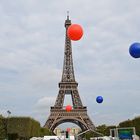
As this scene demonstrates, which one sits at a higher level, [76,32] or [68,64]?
[68,64]

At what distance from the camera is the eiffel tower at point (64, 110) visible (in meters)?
72.8

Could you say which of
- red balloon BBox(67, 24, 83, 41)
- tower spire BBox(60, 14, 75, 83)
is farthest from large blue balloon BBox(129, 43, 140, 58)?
tower spire BBox(60, 14, 75, 83)

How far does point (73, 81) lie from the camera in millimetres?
77312

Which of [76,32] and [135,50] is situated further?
[76,32]

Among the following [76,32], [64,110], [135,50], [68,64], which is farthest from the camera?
[68,64]

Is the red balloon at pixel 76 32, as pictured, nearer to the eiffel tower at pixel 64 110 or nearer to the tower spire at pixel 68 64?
the eiffel tower at pixel 64 110

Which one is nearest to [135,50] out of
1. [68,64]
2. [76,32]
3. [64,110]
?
[76,32]

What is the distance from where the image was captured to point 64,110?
74.8m

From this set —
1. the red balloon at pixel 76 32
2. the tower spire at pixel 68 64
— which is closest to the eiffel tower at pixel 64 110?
the tower spire at pixel 68 64

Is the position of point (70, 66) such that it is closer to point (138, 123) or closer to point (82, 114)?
point (82, 114)

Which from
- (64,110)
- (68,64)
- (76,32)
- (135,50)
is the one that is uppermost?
(68,64)

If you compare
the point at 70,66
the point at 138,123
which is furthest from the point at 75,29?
the point at 70,66

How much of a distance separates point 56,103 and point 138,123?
116 ft

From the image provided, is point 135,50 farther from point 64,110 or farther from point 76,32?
point 64,110
